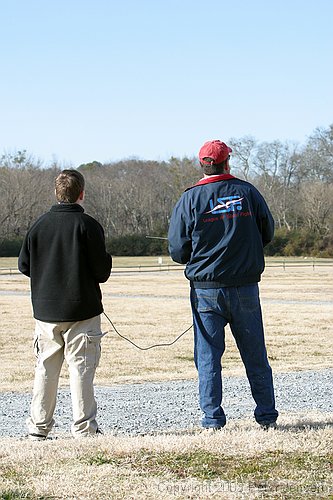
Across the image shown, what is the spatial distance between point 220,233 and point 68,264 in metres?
1.11

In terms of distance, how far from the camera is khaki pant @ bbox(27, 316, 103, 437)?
6367mm

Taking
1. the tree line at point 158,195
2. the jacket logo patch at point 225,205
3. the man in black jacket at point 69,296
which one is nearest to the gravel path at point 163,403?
the man in black jacket at point 69,296

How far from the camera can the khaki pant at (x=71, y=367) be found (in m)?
6.37

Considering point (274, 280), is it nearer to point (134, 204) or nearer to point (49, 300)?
point (49, 300)

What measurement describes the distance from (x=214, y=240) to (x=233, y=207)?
10.6 inches

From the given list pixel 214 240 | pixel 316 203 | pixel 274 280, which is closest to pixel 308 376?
pixel 214 240

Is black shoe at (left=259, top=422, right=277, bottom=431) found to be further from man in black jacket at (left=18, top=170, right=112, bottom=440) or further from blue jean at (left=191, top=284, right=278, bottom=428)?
man in black jacket at (left=18, top=170, right=112, bottom=440)

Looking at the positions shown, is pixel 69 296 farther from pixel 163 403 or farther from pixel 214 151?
pixel 163 403

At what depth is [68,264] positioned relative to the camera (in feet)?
20.9

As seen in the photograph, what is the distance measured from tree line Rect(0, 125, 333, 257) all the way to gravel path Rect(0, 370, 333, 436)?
2948 inches

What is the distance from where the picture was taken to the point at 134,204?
9750cm

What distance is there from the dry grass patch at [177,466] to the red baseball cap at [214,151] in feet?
6.29

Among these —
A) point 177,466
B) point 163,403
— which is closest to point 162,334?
point 163,403

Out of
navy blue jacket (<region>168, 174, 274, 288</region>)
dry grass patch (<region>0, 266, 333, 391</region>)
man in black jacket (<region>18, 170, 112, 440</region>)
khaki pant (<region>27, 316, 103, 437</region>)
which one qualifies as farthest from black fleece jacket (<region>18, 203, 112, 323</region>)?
dry grass patch (<region>0, 266, 333, 391</region>)
